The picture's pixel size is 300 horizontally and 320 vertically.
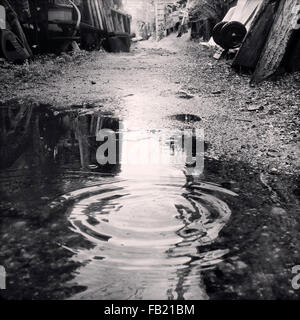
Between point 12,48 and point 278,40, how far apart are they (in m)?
5.43

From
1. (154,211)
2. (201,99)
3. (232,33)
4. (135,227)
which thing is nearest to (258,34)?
(201,99)

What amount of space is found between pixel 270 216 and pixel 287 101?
2638 mm

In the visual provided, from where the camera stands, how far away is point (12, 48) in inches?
307

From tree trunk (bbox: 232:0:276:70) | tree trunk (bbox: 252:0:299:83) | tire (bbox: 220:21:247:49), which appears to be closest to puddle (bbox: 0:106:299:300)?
tree trunk (bbox: 252:0:299:83)

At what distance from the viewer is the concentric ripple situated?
56.5 inches

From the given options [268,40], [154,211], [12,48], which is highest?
[268,40]

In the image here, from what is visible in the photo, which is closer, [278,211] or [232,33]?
[278,211]

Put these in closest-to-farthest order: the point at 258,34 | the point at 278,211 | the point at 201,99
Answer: the point at 278,211
the point at 201,99
the point at 258,34

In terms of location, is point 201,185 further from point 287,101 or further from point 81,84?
point 81,84

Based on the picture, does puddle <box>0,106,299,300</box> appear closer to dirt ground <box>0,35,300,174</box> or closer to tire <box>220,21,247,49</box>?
dirt ground <box>0,35,300,174</box>

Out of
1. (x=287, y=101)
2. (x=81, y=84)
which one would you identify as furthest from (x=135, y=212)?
(x=81, y=84)

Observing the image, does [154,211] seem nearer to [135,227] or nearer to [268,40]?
[135,227]

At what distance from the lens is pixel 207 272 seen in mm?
1514

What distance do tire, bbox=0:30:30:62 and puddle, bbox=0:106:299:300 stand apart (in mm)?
4958
